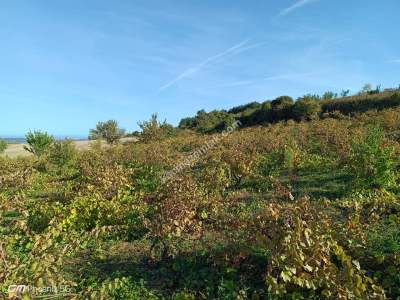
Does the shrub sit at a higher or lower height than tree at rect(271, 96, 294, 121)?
lower

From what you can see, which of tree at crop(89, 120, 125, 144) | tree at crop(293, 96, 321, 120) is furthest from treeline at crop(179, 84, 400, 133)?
tree at crop(89, 120, 125, 144)

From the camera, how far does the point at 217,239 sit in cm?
562

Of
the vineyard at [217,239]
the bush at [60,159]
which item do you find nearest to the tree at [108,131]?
the bush at [60,159]

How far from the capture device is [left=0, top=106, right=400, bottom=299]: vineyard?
11.3ft

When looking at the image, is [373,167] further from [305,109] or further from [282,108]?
[282,108]

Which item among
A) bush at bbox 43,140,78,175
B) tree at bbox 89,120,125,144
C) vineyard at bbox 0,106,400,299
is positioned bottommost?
vineyard at bbox 0,106,400,299

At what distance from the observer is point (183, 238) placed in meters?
5.56

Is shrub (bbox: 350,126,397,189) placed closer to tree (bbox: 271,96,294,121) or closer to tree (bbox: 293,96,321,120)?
tree (bbox: 293,96,321,120)

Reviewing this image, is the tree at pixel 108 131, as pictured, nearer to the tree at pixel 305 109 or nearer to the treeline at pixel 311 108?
the treeline at pixel 311 108

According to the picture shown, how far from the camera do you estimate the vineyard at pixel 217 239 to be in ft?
11.3

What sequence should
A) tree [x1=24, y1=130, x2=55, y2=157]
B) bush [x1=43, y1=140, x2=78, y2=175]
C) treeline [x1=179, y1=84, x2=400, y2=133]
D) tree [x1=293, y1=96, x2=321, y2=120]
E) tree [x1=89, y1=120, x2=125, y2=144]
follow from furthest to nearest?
tree [x1=89, y1=120, x2=125, y2=144] → tree [x1=293, y1=96, x2=321, y2=120] → treeline [x1=179, y1=84, x2=400, y2=133] → tree [x1=24, y1=130, x2=55, y2=157] → bush [x1=43, y1=140, x2=78, y2=175]

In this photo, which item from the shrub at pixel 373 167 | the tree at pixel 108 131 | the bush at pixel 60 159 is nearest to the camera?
the shrub at pixel 373 167

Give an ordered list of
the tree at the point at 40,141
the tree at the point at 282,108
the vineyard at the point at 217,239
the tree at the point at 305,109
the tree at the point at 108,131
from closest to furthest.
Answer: the vineyard at the point at 217,239 < the tree at the point at 40,141 < the tree at the point at 305,109 < the tree at the point at 282,108 < the tree at the point at 108,131

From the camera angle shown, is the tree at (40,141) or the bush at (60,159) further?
the tree at (40,141)
